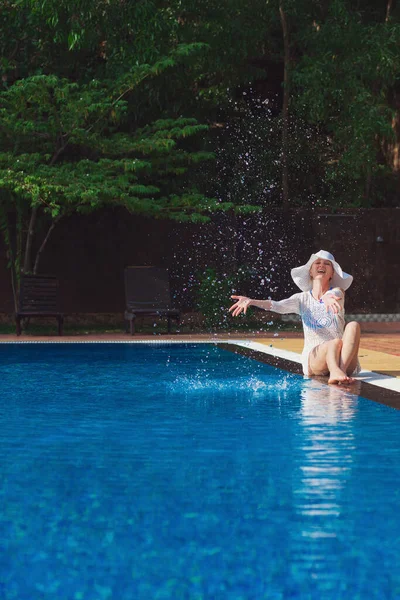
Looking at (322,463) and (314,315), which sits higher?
(314,315)

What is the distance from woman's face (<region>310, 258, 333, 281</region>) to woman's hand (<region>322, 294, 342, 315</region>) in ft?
0.86

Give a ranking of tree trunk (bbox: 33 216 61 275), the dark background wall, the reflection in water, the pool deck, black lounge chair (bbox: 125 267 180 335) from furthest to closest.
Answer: the dark background wall, tree trunk (bbox: 33 216 61 275), black lounge chair (bbox: 125 267 180 335), the pool deck, the reflection in water

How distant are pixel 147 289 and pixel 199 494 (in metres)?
13.8

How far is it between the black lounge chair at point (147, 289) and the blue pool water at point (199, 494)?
342 inches

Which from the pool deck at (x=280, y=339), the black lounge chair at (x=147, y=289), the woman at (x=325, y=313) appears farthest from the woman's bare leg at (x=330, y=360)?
the black lounge chair at (x=147, y=289)

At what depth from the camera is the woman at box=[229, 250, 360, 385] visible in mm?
9859

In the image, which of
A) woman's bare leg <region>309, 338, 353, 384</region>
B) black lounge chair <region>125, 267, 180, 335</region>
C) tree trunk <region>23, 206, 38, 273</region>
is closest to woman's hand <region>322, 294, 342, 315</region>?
woman's bare leg <region>309, 338, 353, 384</region>

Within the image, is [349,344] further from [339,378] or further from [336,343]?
[339,378]

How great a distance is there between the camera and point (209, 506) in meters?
5.18

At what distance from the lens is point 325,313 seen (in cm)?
1006

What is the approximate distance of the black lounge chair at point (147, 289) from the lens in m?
18.9

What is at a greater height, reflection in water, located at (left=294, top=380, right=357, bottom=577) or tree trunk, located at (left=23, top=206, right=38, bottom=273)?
tree trunk, located at (left=23, top=206, right=38, bottom=273)

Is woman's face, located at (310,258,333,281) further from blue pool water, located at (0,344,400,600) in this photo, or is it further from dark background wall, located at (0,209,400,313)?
dark background wall, located at (0,209,400,313)

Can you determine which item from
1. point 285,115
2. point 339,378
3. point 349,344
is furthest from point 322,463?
point 285,115
